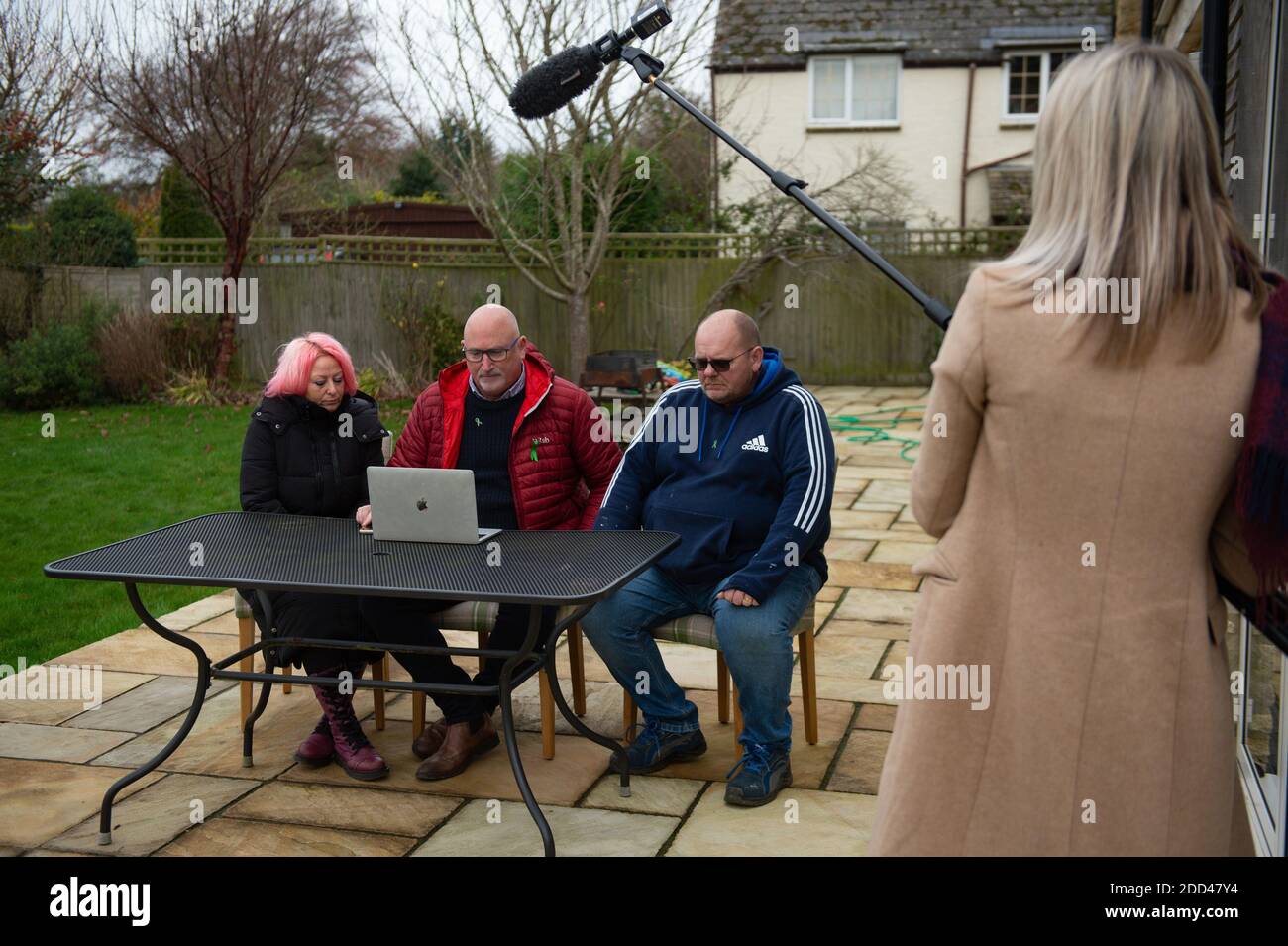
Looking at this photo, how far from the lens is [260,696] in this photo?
384 centimetres

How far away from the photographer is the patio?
10.4 ft

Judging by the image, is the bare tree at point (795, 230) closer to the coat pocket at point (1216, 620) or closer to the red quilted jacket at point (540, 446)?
the red quilted jacket at point (540, 446)

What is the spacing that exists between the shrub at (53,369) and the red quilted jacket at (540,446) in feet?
28.5

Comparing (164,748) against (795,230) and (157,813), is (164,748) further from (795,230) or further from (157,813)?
(795,230)

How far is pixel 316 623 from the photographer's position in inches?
142

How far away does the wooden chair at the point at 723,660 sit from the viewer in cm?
353

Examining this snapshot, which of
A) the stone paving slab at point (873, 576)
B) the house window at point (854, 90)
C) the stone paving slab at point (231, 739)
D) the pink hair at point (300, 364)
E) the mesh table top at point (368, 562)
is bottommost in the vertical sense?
the stone paving slab at point (231, 739)

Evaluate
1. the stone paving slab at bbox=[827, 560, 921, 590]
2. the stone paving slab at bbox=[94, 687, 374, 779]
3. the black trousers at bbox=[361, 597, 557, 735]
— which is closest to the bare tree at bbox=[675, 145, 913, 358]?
the stone paving slab at bbox=[827, 560, 921, 590]

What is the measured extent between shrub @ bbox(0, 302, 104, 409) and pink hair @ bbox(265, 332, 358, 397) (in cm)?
853

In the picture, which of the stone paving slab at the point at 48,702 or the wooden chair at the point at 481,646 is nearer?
the wooden chair at the point at 481,646

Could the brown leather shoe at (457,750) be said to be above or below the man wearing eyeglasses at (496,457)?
below

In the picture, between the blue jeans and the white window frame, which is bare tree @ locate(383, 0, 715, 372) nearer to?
the blue jeans

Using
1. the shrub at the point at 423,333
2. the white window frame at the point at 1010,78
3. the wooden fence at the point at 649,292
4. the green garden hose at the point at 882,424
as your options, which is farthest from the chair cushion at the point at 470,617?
the white window frame at the point at 1010,78
